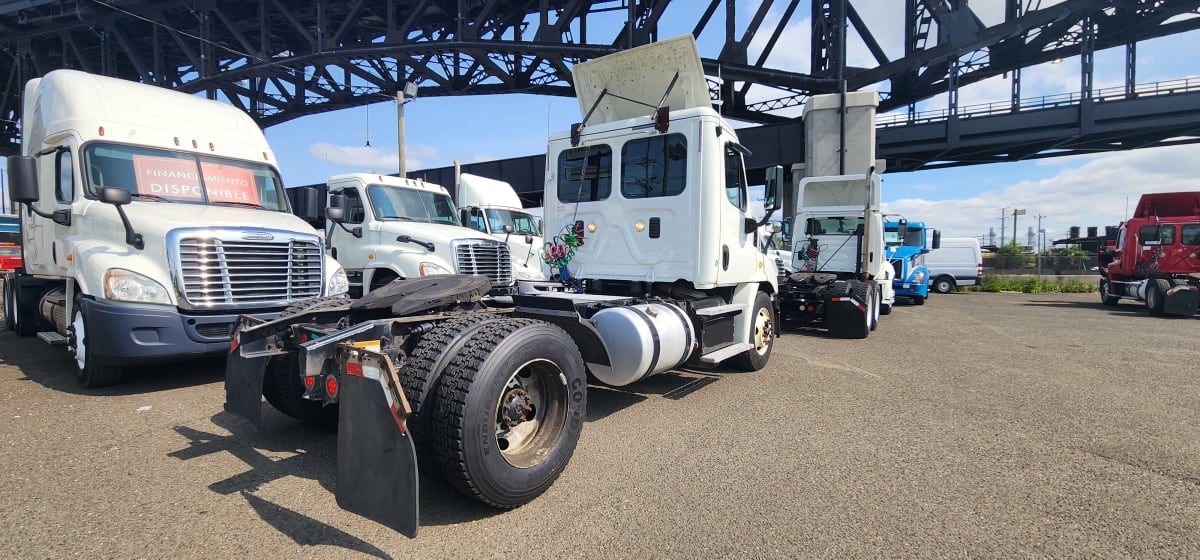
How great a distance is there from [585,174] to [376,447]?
431 centimetres

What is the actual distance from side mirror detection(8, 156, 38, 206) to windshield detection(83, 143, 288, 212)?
1.40 feet

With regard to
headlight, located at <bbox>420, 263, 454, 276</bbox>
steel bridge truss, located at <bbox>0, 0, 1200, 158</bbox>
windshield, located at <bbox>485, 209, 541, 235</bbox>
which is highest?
steel bridge truss, located at <bbox>0, 0, 1200, 158</bbox>

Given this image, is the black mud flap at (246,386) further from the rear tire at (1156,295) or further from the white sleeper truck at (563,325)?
the rear tire at (1156,295)

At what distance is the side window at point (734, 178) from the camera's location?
594cm

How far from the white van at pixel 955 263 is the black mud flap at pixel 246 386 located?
26104 millimetres

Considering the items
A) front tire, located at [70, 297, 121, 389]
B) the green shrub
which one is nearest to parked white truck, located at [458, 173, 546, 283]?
front tire, located at [70, 297, 121, 389]

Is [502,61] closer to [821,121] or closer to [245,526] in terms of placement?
[821,121]

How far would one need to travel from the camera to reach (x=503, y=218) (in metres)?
13.7

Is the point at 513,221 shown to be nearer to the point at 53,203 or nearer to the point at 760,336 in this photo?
the point at 760,336

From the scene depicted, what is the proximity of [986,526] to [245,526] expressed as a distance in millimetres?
3856

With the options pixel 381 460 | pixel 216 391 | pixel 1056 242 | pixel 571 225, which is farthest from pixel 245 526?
pixel 1056 242

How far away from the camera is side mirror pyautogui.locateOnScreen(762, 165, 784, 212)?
6.29 metres

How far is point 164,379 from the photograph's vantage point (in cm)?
596

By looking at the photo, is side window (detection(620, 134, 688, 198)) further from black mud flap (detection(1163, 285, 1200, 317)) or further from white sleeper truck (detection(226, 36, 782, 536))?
black mud flap (detection(1163, 285, 1200, 317))
